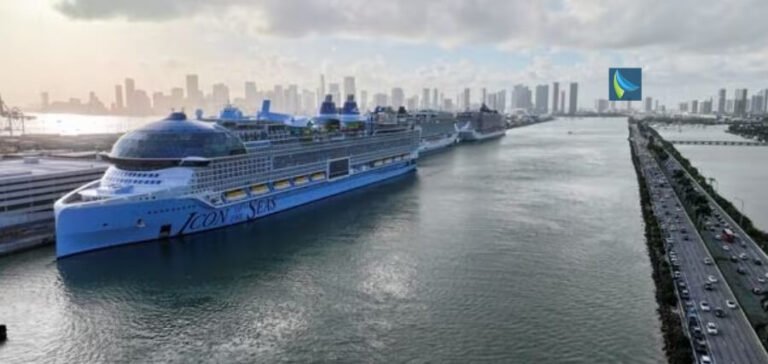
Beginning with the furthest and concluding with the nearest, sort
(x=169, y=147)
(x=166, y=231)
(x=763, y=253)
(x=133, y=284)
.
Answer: (x=169, y=147) < (x=166, y=231) < (x=763, y=253) < (x=133, y=284)

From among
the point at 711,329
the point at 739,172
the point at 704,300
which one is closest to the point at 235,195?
the point at 704,300

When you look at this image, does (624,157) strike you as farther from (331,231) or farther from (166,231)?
(166,231)

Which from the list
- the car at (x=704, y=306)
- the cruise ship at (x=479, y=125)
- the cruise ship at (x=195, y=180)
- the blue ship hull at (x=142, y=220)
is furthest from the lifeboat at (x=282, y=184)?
the cruise ship at (x=479, y=125)

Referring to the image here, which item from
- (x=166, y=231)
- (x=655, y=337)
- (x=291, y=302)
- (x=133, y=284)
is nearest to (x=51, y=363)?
(x=133, y=284)

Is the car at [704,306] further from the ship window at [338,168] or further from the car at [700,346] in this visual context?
the ship window at [338,168]

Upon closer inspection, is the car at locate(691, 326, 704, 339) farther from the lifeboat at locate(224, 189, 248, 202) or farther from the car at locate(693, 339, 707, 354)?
the lifeboat at locate(224, 189, 248, 202)
